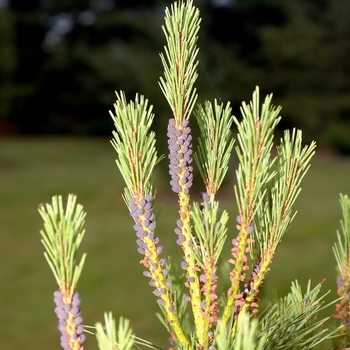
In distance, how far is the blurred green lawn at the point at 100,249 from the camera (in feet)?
14.5

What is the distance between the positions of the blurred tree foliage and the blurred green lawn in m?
6.17

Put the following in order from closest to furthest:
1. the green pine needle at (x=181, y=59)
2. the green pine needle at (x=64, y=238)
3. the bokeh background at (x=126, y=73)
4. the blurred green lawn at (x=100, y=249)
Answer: the green pine needle at (x=64, y=238) < the green pine needle at (x=181, y=59) < the blurred green lawn at (x=100, y=249) < the bokeh background at (x=126, y=73)

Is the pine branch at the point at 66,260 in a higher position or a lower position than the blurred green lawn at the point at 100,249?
lower

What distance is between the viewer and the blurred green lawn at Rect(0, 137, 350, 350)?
443 cm

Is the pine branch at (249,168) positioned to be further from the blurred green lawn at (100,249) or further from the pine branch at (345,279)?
the blurred green lawn at (100,249)

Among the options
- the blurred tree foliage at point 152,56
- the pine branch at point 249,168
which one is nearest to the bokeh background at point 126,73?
the blurred tree foliage at point 152,56

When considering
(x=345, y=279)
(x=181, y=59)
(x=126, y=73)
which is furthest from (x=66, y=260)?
(x=126, y=73)

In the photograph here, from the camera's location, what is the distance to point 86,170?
431 inches

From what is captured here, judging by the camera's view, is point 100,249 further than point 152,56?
No

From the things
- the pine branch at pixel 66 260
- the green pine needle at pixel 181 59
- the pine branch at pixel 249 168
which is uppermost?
the green pine needle at pixel 181 59

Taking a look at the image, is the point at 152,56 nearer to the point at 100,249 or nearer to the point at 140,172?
the point at 100,249

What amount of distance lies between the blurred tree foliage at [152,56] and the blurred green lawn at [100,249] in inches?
243

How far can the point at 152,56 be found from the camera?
1644 centimetres

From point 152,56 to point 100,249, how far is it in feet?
37.3
